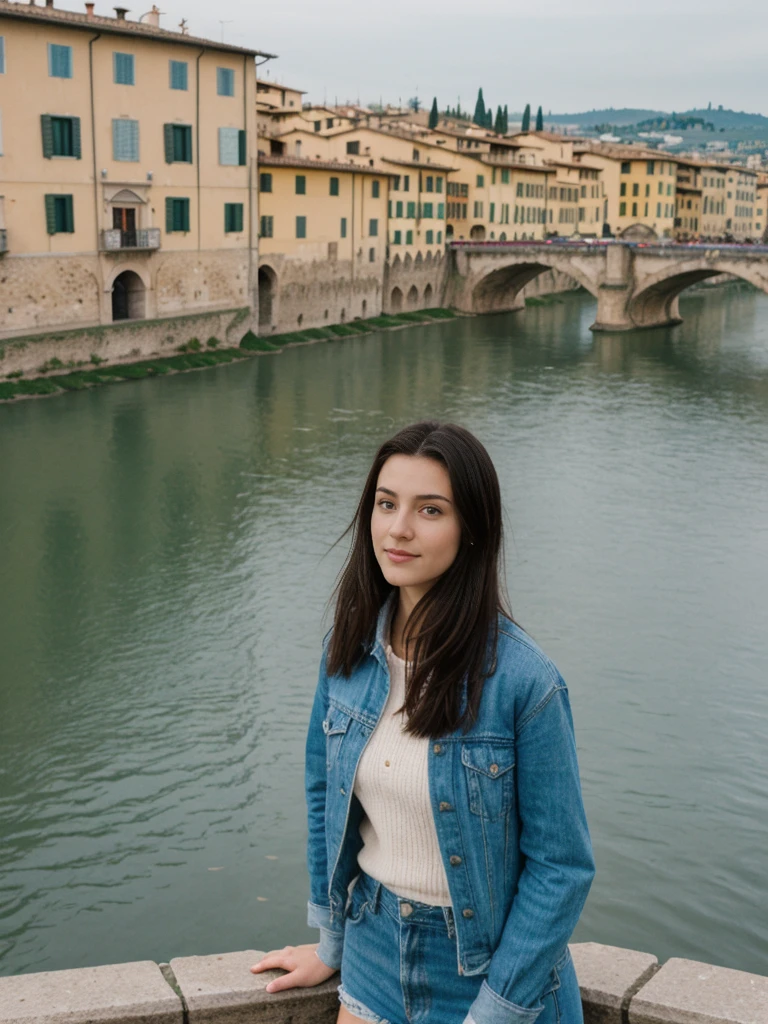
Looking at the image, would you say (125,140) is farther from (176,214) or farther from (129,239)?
(176,214)

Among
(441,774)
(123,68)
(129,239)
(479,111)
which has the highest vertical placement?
(479,111)

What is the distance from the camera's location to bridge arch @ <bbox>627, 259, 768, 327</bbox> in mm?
38281

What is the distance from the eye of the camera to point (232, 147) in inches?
1210

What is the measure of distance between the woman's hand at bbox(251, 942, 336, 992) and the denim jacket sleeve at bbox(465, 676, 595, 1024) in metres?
0.48

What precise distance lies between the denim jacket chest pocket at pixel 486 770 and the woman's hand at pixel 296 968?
662 mm

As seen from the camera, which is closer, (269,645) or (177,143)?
(269,645)

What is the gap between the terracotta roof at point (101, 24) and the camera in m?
24.0

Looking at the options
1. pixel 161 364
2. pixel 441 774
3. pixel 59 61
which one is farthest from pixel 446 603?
pixel 161 364

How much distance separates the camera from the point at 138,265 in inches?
1110

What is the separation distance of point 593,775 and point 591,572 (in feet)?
16.6

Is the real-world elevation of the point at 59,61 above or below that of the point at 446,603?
above

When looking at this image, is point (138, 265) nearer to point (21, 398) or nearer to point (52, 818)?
point (21, 398)

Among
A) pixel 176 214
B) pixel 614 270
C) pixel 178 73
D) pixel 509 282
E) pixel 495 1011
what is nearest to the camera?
pixel 495 1011

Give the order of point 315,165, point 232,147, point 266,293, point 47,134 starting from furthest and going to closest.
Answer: point 315,165
point 266,293
point 232,147
point 47,134
